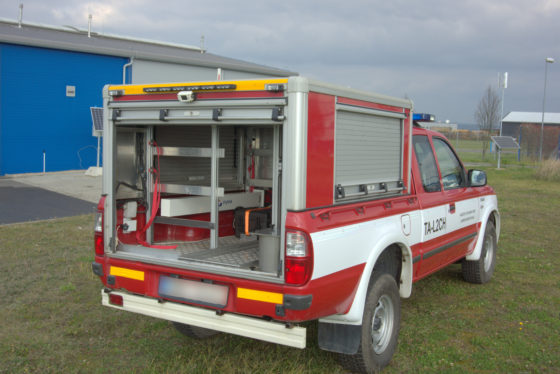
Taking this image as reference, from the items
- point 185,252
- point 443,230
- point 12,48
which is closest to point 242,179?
point 185,252

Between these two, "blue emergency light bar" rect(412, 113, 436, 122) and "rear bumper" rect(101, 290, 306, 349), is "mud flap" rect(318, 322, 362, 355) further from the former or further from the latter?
"blue emergency light bar" rect(412, 113, 436, 122)

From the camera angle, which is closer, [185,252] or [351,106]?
[351,106]

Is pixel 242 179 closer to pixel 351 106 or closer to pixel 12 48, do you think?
pixel 351 106

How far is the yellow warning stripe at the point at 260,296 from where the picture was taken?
3.42m

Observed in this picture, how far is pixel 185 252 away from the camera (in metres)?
4.45

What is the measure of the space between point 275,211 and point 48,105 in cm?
1565

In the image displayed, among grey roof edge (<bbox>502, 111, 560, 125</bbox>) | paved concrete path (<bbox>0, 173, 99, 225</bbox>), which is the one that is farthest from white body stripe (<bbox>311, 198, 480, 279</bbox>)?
grey roof edge (<bbox>502, 111, 560, 125</bbox>)

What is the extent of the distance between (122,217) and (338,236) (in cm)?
195

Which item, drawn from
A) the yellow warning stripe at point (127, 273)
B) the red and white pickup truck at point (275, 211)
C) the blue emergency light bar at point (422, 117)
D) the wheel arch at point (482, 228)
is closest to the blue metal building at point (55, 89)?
the red and white pickup truck at point (275, 211)

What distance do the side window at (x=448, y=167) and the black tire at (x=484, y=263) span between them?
103 centimetres

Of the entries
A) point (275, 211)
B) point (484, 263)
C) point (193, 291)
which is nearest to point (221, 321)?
point (193, 291)

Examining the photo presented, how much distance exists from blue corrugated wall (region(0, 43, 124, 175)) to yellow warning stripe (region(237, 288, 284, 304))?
49.9 feet

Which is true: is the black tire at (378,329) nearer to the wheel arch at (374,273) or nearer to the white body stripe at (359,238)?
the wheel arch at (374,273)

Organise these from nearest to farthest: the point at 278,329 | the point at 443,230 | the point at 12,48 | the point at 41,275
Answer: the point at 278,329
the point at 443,230
the point at 41,275
the point at 12,48
